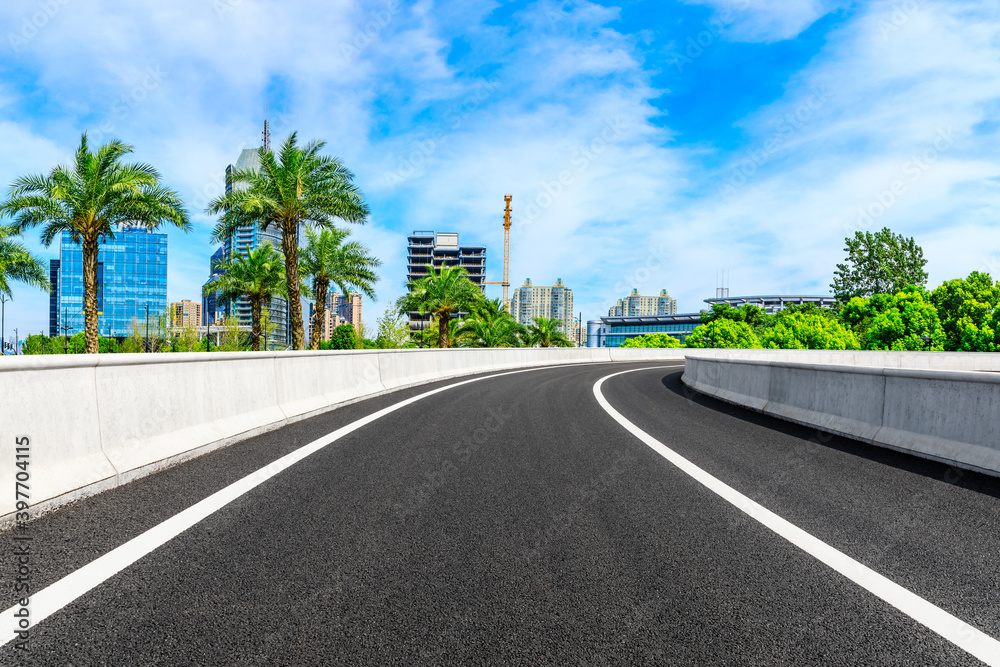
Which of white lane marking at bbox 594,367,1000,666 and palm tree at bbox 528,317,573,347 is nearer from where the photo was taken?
white lane marking at bbox 594,367,1000,666

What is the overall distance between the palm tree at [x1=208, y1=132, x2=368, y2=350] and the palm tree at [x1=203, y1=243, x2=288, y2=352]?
372 inches

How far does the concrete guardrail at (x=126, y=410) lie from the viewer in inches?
169

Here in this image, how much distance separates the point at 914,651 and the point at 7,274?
41033 millimetres

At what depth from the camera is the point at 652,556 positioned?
11.6ft

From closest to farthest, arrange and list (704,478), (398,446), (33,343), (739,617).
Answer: (739,617) < (704,478) < (398,446) < (33,343)

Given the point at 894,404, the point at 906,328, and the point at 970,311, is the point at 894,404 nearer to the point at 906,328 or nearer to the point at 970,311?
the point at 906,328

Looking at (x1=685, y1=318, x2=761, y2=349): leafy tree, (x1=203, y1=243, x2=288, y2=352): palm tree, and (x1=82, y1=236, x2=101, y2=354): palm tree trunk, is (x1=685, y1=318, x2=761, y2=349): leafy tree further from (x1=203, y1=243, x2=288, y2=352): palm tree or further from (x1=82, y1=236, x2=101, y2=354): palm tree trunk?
(x1=82, y1=236, x2=101, y2=354): palm tree trunk

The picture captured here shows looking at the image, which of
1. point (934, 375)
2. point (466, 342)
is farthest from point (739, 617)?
point (466, 342)

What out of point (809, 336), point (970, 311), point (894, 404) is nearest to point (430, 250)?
point (809, 336)

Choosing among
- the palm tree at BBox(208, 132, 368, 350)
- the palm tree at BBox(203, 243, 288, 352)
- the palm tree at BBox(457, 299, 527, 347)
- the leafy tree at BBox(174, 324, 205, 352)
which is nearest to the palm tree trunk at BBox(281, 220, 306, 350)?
the palm tree at BBox(208, 132, 368, 350)

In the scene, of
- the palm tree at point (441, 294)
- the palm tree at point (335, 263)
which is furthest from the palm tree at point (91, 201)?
the palm tree at point (441, 294)

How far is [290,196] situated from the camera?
2622 centimetres

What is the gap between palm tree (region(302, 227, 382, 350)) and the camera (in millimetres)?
34250

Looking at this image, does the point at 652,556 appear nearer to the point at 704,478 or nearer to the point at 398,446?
the point at 704,478
